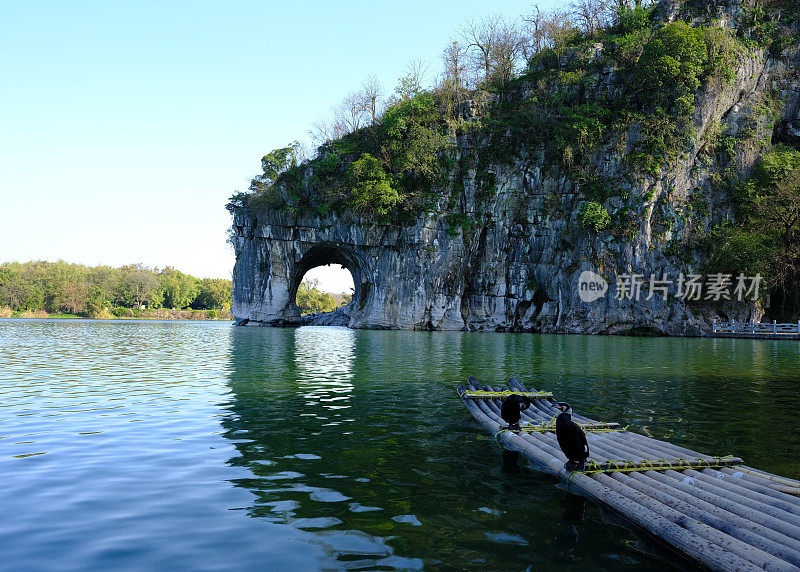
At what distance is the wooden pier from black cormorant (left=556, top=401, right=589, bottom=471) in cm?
4792

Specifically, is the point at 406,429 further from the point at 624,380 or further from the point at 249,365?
the point at 249,365

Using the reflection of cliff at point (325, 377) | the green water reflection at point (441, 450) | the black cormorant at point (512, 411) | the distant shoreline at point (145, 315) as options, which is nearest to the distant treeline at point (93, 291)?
the distant shoreline at point (145, 315)

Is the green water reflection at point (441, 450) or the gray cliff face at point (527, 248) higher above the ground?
the gray cliff face at point (527, 248)

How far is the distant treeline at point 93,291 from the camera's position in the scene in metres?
110

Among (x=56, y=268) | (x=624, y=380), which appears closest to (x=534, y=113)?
(x=624, y=380)

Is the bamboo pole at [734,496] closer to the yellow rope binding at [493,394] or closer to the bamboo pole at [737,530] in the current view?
the bamboo pole at [737,530]

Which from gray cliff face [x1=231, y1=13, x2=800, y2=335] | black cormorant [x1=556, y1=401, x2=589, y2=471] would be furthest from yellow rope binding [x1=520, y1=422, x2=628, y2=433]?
gray cliff face [x1=231, y1=13, x2=800, y2=335]

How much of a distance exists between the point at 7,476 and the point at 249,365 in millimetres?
14075

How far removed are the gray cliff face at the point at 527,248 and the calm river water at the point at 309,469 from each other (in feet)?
117

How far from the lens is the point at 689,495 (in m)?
5.92

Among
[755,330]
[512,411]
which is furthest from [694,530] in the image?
[755,330]

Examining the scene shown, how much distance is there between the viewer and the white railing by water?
44281mm

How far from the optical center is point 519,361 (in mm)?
23984

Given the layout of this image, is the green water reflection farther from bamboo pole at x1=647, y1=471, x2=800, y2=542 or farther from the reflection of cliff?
bamboo pole at x1=647, y1=471, x2=800, y2=542
